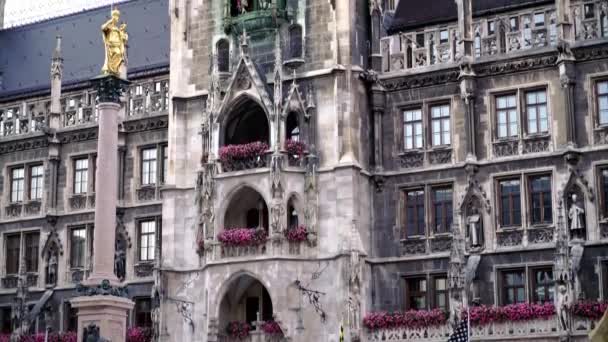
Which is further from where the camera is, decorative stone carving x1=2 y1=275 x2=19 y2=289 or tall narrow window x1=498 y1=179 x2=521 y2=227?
decorative stone carving x1=2 y1=275 x2=19 y2=289

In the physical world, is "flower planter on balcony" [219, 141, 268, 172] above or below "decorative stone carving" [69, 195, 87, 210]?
above

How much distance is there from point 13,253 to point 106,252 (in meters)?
18.5

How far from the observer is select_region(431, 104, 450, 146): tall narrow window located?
39.5m

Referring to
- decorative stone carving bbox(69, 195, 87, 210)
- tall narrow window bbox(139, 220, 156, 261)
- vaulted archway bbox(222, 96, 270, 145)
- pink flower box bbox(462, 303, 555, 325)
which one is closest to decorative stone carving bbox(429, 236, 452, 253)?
pink flower box bbox(462, 303, 555, 325)

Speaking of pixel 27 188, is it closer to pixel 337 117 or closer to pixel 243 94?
pixel 243 94

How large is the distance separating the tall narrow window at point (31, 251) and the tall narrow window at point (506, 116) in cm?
1956

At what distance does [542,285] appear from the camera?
36969mm

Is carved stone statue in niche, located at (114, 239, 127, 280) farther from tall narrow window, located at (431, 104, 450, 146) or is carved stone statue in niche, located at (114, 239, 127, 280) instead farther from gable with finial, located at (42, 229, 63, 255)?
tall narrow window, located at (431, 104, 450, 146)

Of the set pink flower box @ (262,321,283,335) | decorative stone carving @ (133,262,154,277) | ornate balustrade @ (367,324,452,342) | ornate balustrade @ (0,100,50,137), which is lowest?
ornate balustrade @ (367,324,452,342)

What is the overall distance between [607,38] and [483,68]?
4.27 meters

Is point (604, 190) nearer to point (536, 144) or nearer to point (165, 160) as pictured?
point (536, 144)

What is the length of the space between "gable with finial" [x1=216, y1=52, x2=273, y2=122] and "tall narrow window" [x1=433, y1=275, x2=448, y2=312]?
27.5 feet

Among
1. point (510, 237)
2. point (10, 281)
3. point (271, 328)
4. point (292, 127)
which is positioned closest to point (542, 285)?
point (510, 237)

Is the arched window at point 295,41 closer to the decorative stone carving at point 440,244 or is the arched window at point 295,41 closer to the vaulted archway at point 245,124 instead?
the vaulted archway at point 245,124
